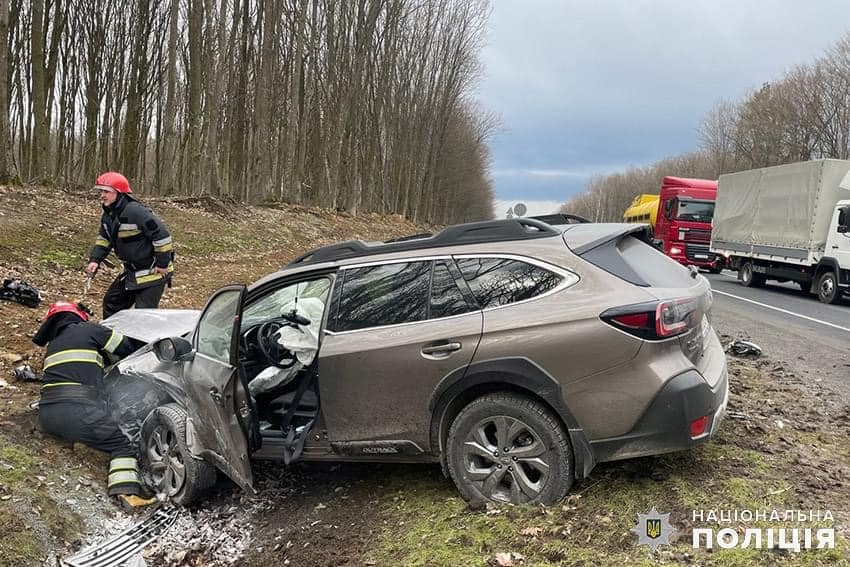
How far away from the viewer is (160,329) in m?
5.32

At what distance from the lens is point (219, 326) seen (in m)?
4.09

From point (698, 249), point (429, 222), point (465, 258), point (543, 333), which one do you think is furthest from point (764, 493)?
point (429, 222)

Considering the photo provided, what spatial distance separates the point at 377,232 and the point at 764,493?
2592cm

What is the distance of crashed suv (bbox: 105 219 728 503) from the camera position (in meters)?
3.09

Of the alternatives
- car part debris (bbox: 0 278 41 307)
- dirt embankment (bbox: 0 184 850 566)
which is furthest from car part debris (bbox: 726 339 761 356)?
car part debris (bbox: 0 278 41 307)

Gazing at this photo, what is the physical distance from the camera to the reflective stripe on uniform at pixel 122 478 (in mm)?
4324

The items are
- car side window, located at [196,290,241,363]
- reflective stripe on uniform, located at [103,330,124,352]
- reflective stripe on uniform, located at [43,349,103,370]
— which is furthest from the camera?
reflective stripe on uniform, located at [103,330,124,352]

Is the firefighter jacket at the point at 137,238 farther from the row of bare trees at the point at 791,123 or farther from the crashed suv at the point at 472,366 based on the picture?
the row of bare trees at the point at 791,123

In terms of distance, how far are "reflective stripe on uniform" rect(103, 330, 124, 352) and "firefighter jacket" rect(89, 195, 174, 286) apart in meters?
1.37

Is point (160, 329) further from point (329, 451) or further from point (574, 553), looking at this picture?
point (574, 553)

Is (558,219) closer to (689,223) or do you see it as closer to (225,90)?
(689,223)

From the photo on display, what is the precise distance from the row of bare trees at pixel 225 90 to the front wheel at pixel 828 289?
16.5 m

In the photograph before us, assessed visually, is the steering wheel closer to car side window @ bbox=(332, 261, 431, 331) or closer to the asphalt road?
car side window @ bbox=(332, 261, 431, 331)

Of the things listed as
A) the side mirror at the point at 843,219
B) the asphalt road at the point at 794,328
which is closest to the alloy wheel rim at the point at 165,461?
the asphalt road at the point at 794,328
